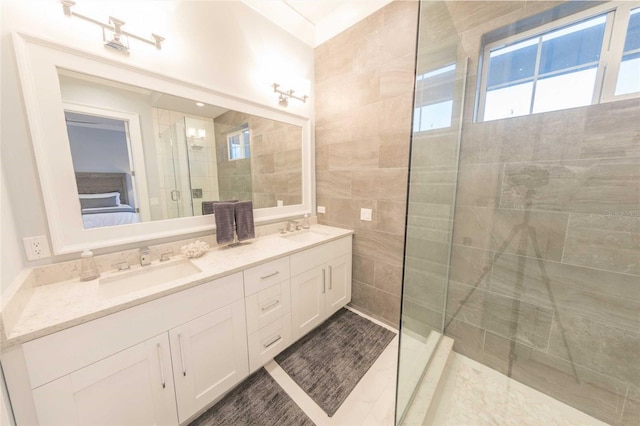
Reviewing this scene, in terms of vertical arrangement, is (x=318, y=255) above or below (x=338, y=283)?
above

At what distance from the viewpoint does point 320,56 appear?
2303 millimetres

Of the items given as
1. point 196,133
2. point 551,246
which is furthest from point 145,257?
point 551,246

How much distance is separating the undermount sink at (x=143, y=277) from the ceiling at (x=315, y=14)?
2.12 meters

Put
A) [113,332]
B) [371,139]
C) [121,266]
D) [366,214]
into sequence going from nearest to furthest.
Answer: [113,332] < [121,266] < [371,139] < [366,214]

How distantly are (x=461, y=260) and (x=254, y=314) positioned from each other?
157 centimetres

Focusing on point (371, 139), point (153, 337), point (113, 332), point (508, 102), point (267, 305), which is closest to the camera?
point (113, 332)

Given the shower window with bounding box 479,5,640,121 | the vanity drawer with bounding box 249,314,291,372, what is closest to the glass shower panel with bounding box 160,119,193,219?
the vanity drawer with bounding box 249,314,291,372

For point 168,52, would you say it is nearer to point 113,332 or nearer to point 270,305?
point 113,332

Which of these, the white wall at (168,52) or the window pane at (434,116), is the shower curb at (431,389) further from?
the white wall at (168,52)

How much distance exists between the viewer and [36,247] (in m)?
1.09

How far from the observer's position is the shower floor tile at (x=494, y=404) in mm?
1287

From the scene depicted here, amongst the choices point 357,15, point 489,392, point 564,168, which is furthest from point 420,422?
point 357,15

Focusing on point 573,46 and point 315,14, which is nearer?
point 573,46

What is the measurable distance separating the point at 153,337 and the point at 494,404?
205 cm
